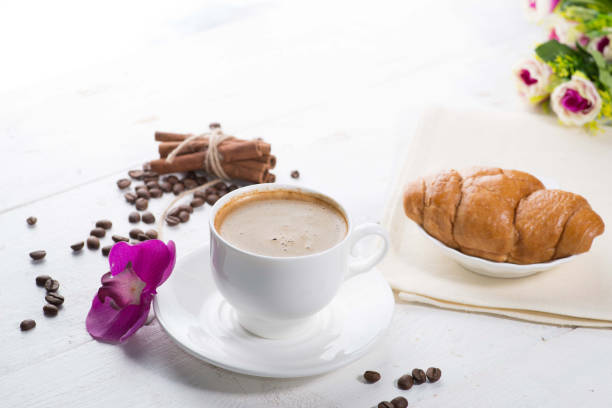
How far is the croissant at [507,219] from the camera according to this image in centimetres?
139

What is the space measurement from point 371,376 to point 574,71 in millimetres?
1424

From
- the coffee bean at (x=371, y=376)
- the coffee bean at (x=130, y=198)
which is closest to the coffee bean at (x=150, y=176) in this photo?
the coffee bean at (x=130, y=198)

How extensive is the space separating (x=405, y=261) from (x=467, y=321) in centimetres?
21

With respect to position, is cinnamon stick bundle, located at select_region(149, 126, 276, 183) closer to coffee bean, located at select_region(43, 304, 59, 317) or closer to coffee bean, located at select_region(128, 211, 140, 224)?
coffee bean, located at select_region(128, 211, 140, 224)

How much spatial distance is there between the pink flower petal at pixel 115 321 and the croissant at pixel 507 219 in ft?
2.01

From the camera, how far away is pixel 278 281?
1135 mm

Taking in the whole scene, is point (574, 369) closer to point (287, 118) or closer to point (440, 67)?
point (287, 118)

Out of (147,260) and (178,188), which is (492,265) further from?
(178,188)

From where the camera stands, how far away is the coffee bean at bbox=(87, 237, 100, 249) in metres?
1.51

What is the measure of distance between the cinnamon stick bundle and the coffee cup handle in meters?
0.55

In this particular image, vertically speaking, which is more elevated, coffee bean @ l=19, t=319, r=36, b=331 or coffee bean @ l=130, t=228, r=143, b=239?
coffee bean @ l=19, t=319, r=36, b=331

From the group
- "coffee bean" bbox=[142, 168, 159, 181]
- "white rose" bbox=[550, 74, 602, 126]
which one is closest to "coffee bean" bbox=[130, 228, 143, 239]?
"coffee bean" bbox=[142, 168, 159, 181]

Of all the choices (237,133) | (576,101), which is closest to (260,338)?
(237,133)

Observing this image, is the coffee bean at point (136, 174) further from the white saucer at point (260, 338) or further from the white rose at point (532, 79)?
the white rose at point (532, 79)
